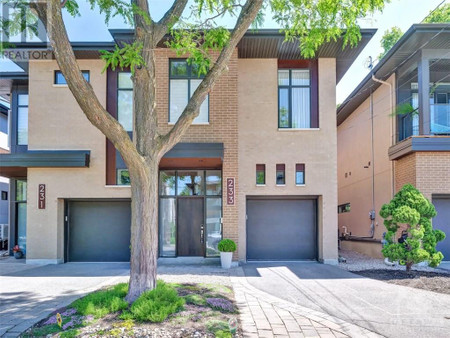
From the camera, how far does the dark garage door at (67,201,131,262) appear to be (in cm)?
1223

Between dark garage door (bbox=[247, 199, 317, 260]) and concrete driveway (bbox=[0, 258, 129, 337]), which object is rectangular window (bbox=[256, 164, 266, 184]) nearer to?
dark garage door (bbox=[247, 199, 317, 260])

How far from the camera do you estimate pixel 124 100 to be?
481 inches

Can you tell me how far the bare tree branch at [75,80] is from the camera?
528cm

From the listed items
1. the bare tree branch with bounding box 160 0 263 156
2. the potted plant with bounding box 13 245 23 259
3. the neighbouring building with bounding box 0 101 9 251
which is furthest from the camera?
the neighbouring building with bounding box 0 101 9 251

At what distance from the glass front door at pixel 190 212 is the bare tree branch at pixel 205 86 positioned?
5748 mm

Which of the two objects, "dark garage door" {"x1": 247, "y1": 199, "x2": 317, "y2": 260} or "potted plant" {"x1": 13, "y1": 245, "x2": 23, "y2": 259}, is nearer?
"dark garage door" {"x1": 247, "y1": 199, "x2": 317, "y2": 260}

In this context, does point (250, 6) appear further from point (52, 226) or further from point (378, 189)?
point (378, 189)

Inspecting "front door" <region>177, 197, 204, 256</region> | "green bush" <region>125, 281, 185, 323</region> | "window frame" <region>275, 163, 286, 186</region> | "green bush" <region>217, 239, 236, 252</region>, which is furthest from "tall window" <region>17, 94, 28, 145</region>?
"green bush" <region>125, 281, 185, 323</region>

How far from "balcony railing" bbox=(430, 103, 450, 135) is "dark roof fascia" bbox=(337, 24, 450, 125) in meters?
2.08

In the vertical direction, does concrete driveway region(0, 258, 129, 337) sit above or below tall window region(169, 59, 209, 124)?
below

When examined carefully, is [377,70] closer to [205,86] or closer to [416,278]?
[416,278]

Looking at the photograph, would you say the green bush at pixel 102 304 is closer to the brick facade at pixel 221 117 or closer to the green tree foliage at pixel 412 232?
the brick facade at pixel 221 117

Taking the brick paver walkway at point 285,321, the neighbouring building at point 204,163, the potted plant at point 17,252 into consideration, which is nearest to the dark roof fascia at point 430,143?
the neighbouring building at point 204,163

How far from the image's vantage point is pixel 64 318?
17.6ft
